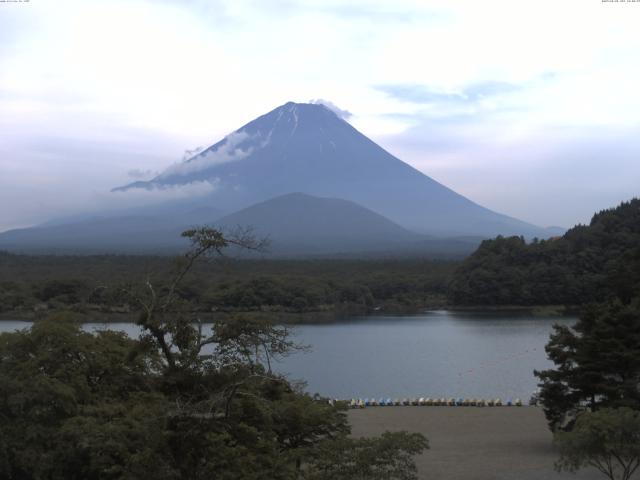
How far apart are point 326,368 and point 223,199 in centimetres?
13617

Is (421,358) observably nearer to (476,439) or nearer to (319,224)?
(476,439)

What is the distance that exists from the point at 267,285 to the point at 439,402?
87.7 ft

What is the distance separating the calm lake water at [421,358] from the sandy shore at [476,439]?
297 centimetres

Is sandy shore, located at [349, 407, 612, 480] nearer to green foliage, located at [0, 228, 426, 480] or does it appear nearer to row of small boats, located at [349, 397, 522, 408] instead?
row of small boats, located at [349, 397, 522, 408]

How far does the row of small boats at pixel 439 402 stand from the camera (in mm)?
19328

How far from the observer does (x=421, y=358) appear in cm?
2803

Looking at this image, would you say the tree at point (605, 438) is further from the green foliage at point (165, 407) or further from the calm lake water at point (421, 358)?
the calm lake water at point (421, 358)

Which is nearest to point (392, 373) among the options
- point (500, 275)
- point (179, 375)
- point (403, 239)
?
point (179, 375)

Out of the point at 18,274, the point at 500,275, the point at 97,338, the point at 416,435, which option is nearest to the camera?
the point at 416,435

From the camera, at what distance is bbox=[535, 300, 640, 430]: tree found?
42.4 feet

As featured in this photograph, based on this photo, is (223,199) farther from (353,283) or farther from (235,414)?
(235,414)

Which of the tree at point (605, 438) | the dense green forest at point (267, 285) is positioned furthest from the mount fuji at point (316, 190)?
the tree at point (605, 438)

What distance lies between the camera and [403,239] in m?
130

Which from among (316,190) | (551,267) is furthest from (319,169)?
(551,267)
